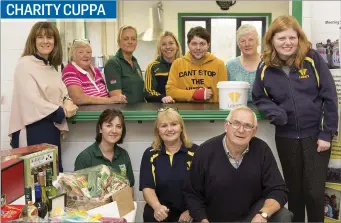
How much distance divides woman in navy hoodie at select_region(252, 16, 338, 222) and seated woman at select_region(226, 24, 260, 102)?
46 centimetres

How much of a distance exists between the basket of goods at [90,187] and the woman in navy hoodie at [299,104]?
3.40ft

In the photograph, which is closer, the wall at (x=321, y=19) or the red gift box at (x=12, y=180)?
the red gift box at (x=12, y=180)

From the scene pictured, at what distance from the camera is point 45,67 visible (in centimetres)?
259

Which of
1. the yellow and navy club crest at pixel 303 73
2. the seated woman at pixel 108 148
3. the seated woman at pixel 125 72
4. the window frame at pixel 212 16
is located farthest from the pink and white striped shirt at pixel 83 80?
the window frame at pixel 212 16

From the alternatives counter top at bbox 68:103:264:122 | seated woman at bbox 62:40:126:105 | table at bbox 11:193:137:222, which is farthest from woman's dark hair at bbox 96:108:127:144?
table at bbox 11:193:137:222

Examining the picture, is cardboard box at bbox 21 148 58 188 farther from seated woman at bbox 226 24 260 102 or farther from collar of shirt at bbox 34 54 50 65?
seated woman at bbox 226 24 260 102

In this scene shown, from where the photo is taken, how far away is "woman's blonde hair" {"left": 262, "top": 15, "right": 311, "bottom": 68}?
242cm

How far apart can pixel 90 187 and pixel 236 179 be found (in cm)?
77

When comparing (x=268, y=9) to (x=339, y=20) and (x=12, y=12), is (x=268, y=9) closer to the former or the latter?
(x=339, y=20)

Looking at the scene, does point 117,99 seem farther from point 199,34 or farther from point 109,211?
point 109,211

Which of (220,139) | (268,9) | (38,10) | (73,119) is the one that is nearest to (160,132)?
(220,139)

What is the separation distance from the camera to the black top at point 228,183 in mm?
2209

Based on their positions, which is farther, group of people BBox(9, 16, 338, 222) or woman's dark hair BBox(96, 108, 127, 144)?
woman's dark hair BBox(96, 108, 127, 144)

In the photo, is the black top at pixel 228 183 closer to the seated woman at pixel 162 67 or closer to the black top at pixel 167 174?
the black top at pixel 167 174
